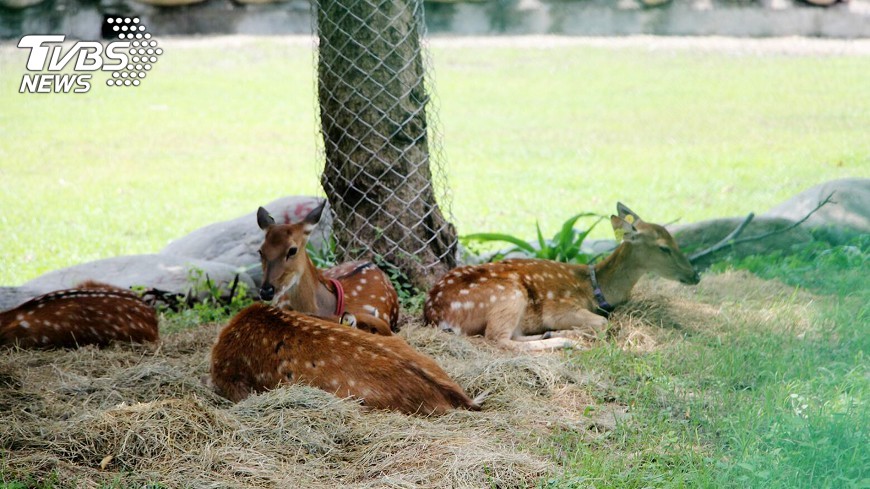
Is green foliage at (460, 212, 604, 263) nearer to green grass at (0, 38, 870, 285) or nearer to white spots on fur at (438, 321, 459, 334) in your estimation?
white spots on fur at (438, 321, 459, 334)

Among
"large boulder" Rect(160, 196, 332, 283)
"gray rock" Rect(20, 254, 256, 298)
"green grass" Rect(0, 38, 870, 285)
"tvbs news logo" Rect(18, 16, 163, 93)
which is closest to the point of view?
"gray rock" Rect(20, 254, 256, 298)

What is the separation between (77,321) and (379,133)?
91.4 inches

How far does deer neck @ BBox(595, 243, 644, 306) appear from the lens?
6.66m

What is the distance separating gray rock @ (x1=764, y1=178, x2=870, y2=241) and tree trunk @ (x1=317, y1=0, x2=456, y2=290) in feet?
11.1

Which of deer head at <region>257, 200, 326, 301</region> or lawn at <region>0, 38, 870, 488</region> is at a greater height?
deer head at <region>257, 200, 326, 301</region>

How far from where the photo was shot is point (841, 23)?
18766 mm

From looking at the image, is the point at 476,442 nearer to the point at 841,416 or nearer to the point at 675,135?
the point at 841,416

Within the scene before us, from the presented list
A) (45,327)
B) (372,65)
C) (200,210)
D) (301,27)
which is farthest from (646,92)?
(45,327)

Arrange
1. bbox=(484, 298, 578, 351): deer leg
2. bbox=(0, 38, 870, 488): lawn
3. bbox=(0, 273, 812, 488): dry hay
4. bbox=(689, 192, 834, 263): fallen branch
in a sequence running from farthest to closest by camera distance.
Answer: bbox=(689, 192, 834, 263): fallen branch → bbox=(484, 298, 578, 351): deer leg → bbox=(0, 38, 870, 488): lawn → bbox=(0, 273, 812, 488): dry hay

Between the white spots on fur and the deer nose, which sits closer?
the deer nose

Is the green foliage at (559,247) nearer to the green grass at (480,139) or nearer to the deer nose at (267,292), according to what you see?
the green grass at (480,139)

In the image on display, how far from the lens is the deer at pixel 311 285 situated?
5625 millimetres

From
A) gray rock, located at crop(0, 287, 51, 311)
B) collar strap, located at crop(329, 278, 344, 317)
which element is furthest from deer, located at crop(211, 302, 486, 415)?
gray rock, located at crop(0, 287, 51, 311)

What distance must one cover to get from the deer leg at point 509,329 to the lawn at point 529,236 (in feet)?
→ 0.58
